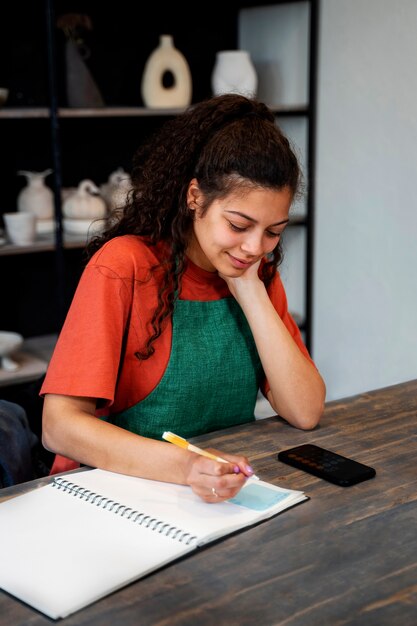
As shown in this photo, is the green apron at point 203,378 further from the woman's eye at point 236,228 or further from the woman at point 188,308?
the woman's eye at point 236,228

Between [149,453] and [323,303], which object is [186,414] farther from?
[323,303]


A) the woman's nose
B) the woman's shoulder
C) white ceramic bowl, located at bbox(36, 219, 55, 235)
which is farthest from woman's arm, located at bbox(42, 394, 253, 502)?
white ceramic bowl, located at bbox(36, 219, 55, 235)

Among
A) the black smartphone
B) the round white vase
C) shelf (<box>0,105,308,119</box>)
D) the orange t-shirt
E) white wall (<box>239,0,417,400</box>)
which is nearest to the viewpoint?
the black smartphone

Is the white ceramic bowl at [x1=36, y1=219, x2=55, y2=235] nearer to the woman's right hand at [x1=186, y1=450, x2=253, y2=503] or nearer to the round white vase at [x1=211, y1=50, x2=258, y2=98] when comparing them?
the round white vase at [x1=211, y1=50, x2=258, y2=98]

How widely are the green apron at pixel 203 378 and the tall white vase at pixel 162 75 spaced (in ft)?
5.42

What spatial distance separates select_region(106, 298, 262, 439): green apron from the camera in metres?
1.59

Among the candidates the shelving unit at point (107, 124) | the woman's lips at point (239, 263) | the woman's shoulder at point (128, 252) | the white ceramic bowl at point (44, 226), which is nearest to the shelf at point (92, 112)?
the shelving unit at point (107, 124)

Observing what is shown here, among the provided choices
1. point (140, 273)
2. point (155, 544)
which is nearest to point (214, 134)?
point (140, 273)

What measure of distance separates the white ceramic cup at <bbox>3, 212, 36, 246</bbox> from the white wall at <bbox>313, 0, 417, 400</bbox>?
3.84ft

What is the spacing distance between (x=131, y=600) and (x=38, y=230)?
2.19 m

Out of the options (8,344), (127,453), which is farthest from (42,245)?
(127,453)

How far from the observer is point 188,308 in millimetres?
1620

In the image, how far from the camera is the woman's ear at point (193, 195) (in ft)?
5.11

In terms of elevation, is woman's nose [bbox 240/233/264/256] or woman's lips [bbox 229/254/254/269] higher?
woman's nose [bbox 240/233/264/256]
